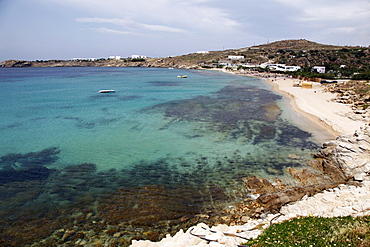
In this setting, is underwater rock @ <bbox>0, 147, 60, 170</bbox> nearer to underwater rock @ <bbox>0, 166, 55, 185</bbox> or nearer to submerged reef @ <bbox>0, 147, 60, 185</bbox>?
submerged reef @ <bbox>0, 147, 60, 185</bbox>

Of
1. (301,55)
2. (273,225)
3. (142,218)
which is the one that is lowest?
(142,218)

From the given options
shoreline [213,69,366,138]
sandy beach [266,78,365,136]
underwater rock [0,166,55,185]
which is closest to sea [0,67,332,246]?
underwater rock [0,166,55,185]

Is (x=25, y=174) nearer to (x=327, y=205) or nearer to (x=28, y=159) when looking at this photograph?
(x=28, y=159)

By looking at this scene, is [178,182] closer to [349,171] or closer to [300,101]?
[349,171]

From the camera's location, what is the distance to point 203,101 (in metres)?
47.5

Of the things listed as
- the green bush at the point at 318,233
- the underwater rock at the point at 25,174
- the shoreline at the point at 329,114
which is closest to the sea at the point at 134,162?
the underwater rock at the point at 25,174

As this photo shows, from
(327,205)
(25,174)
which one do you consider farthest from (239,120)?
(25,174)

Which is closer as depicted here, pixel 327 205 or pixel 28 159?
pixel 327 205

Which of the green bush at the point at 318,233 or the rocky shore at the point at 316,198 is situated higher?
the green bush at the point at 318,233

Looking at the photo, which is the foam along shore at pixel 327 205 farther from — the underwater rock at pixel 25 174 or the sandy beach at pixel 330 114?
the underwater rock at pixel 25 174

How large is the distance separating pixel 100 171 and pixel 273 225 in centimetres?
1286

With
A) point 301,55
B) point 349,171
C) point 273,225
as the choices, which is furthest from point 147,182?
point 301,55

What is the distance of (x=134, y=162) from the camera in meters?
19.0

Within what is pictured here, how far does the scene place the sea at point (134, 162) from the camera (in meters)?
12.6
